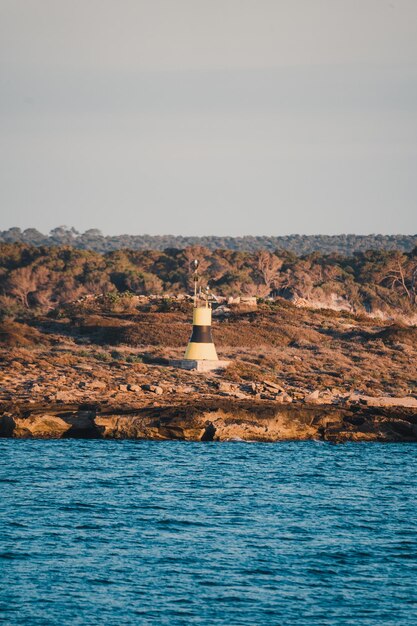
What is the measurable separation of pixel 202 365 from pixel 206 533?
22.7m

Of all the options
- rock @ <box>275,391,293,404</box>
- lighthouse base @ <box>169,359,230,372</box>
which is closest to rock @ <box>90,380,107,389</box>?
lighthouse base @ <box>169,359,230,372</box>

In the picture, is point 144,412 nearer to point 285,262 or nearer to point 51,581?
point 51,581

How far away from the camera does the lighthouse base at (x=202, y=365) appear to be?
4994 cm

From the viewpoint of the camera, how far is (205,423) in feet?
131

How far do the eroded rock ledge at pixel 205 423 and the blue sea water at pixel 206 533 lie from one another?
504mm

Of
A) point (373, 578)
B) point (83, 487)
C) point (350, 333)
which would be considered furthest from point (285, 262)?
point (373, 578)

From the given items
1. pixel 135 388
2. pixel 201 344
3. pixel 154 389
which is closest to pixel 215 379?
pixel 201 344

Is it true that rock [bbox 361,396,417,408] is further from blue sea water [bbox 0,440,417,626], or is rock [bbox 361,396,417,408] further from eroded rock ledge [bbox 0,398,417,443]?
blue sea water [bbox 0,440,417,626]

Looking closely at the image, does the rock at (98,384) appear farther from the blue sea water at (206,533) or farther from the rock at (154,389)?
the blue sea water at (206,533)

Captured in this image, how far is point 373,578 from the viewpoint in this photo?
23594 mm

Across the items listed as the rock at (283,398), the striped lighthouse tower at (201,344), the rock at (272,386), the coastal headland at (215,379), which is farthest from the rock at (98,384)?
the rock at (283,398)

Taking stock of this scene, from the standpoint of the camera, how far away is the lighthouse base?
164ft

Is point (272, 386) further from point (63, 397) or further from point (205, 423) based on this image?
point (63, 397)

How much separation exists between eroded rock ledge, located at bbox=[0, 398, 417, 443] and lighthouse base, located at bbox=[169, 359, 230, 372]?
7.68 metres
